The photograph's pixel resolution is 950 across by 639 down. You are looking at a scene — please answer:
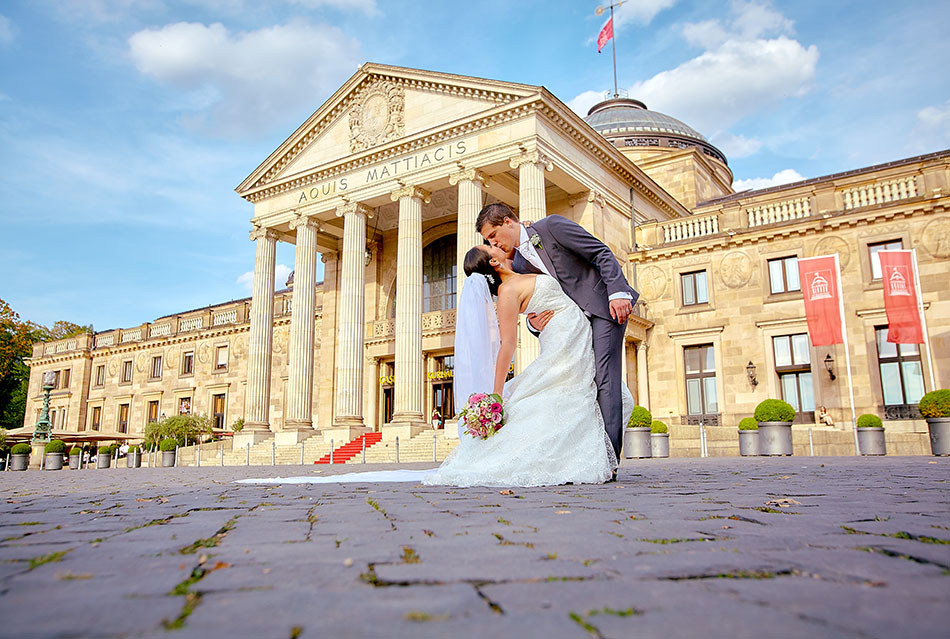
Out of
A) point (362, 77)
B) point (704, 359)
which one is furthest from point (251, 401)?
point (704, 359)

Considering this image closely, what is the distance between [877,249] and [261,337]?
24250 millimetres

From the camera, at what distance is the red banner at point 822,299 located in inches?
842

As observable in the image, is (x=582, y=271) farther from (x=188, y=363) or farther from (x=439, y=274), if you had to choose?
(x=188, y=363)

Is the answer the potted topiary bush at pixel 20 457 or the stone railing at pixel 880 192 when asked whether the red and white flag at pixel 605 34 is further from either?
the potted topiary bush at pixel 20 457

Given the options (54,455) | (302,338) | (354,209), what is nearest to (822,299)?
(354,209)

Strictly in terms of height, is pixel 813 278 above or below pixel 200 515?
above

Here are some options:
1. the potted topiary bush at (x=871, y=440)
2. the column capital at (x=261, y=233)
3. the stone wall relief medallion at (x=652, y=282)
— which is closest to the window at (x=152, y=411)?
the column capital at (x=261, y=233)

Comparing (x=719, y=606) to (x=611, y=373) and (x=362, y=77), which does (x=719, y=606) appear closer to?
(x=611, y=373)

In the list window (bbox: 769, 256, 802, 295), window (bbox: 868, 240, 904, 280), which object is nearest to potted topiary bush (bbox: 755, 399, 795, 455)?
window (bbox: 769, 256, 802, 295)

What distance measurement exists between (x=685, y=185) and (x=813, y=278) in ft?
51.3

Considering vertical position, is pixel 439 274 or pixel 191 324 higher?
pixel 439 274

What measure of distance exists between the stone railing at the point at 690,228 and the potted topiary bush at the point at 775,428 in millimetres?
10808

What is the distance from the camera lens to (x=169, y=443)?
28.7 meters

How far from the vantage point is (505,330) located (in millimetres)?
6602
